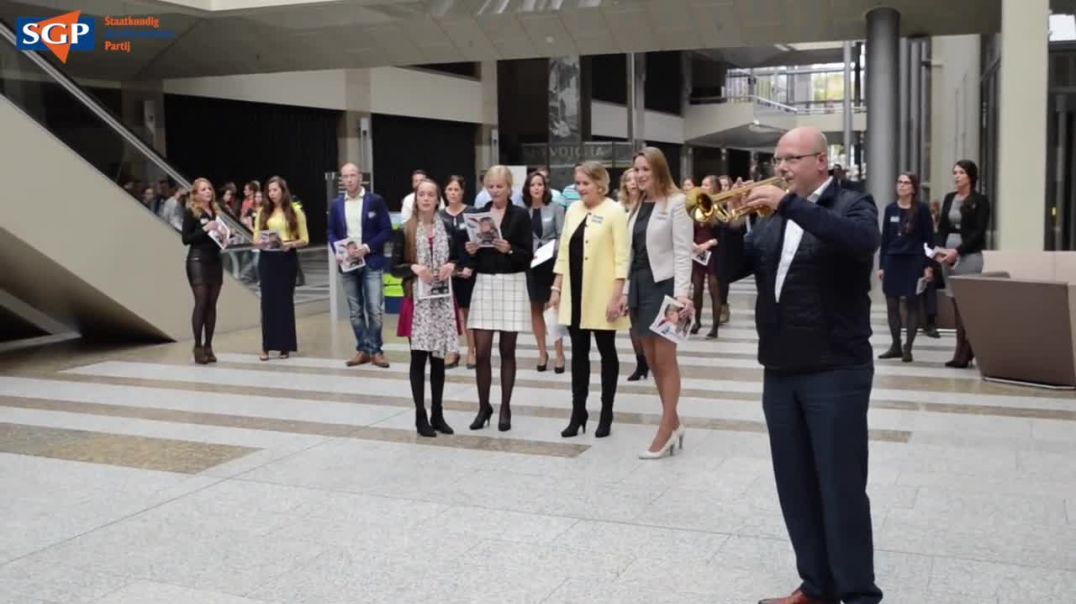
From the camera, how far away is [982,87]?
1928cm

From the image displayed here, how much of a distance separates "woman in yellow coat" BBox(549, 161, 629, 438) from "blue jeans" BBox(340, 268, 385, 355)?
3607mm

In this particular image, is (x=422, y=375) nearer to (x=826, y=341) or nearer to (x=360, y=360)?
(x=360, y=360)

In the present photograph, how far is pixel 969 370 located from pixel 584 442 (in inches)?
172

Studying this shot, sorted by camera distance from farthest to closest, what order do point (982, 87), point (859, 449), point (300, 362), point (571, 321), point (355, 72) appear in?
point (355, 72) < point (982, 87) < point (300, 362) < point (571, 321) < point (859, 449)

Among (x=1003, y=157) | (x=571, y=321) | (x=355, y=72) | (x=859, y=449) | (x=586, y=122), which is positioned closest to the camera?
(x=859, y=449)

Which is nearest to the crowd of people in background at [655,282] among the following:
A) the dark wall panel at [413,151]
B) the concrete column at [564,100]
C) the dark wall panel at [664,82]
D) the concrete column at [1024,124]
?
the concrete column at [1024,124]

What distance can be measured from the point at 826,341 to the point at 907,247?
676cm

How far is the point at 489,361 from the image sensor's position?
24.1 feet

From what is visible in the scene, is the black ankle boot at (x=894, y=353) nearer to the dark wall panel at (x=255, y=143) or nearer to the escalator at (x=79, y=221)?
the escalator at (x=79, y=221)

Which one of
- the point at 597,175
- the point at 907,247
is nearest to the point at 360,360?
the point at 597,175

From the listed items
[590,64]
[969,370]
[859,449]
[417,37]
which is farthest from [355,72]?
[859,449]

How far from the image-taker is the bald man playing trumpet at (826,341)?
12.4 ft

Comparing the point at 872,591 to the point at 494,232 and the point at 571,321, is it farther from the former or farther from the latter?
the point at 494,232

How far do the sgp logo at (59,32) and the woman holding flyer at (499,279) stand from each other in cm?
1151
